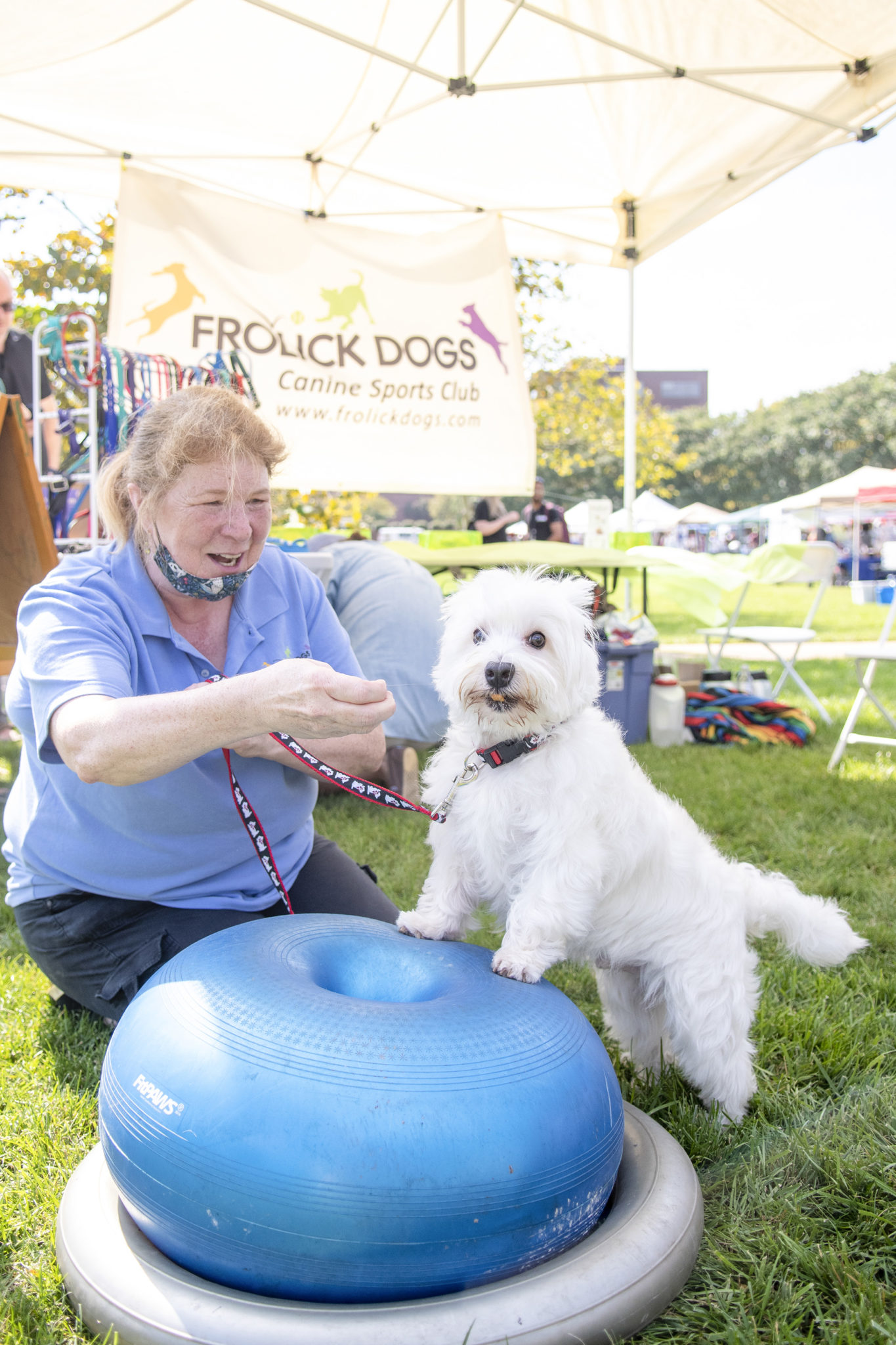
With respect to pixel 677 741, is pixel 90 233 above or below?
above

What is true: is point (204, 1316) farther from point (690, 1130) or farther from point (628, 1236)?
point (690, 1130)

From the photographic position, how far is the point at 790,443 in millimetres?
56938

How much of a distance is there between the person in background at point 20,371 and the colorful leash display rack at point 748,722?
4.45m

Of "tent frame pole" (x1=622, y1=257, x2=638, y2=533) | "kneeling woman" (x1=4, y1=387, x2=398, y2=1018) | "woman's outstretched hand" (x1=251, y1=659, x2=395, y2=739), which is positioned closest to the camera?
"woman's outstretched hand" (x1=251, y1=659, x2=395, y2=739)

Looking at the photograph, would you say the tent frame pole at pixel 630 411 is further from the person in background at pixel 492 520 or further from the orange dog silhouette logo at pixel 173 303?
the orange dog silhouette logo at pixel 173 303

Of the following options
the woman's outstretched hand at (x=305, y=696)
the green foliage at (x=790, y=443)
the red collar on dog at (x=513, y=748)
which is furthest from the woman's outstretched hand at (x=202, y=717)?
the green foliage at (x=790, y=443)

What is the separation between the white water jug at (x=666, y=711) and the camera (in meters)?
6.46

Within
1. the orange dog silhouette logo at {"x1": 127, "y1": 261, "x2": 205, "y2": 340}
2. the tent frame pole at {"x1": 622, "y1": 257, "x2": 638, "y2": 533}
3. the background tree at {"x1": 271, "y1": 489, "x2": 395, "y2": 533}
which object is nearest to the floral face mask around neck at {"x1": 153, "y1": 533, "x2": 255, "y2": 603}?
the orange dog silhouette logo at {"x1": 127, "y1": 261, "x2": 205, "y2": 340}

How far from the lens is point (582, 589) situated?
6.94 ft

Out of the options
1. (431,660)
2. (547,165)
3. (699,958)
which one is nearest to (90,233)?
(547,165)

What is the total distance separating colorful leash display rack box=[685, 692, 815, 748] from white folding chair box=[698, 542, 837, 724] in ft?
1.65

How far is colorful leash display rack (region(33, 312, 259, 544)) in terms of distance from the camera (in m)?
3.89

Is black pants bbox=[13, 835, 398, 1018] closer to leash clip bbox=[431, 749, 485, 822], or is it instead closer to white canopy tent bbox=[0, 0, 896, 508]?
leash clip bbox=[431, 749, 485, 822]

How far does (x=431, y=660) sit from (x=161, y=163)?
435 cm
